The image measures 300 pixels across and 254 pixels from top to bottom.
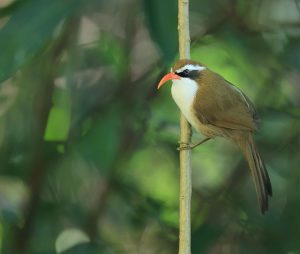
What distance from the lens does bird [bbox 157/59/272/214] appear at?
2420 millimetres

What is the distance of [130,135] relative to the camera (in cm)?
290

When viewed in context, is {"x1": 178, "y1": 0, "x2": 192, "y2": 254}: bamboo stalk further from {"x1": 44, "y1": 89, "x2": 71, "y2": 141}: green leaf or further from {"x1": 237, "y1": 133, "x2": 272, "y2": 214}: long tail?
{"x1": 44, "y1": 89, "x2": 71, "y2": 141}: green leaf

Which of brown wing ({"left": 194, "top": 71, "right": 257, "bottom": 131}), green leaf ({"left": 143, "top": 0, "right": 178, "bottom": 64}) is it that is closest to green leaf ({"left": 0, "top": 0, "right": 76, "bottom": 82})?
green leaf ({"left": 143, "top": 0, "right": 178, "bottom": 64})

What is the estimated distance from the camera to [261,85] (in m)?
2.94

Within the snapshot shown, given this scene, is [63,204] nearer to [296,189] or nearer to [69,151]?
[69,151]

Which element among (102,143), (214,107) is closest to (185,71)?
(214,107)

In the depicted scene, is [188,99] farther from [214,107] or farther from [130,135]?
[130,135]

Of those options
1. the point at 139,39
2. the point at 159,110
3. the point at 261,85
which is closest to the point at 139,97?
Result: the point at 159,110

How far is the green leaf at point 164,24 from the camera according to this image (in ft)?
7.33

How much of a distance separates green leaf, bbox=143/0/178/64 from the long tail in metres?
0.44

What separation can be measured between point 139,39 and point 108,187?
671mm

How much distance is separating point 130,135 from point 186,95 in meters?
0.50

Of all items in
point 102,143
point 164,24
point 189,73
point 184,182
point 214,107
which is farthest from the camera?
point 102,143

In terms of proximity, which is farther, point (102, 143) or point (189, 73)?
point (102, 143)
